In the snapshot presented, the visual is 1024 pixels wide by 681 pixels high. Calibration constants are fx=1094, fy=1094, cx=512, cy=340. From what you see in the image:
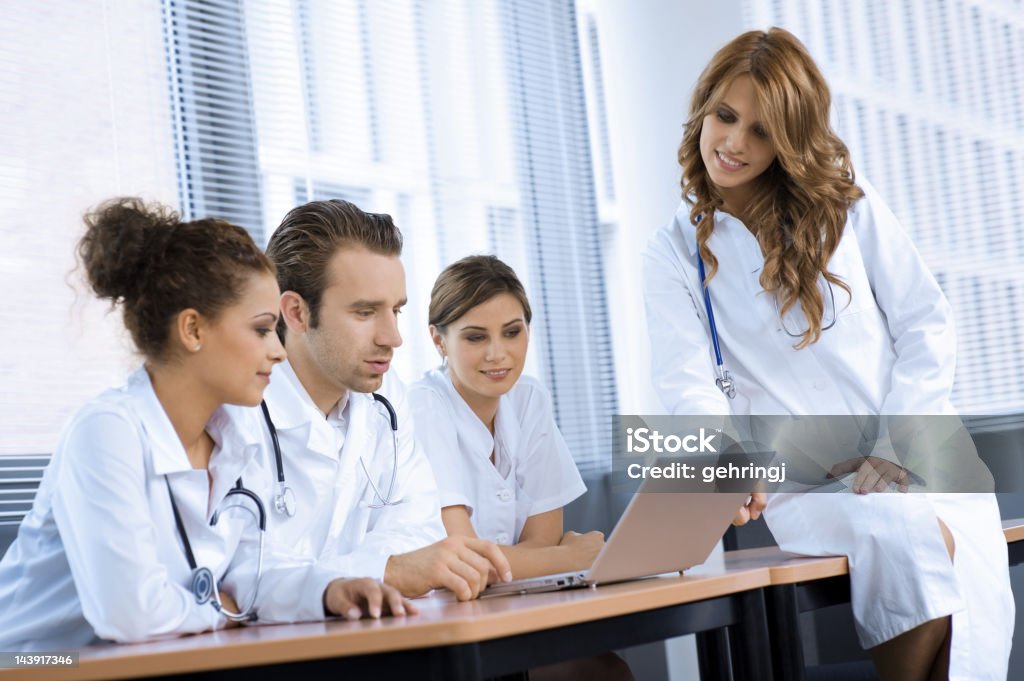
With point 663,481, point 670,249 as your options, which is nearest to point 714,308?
point 670,249

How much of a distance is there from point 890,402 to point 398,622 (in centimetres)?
129

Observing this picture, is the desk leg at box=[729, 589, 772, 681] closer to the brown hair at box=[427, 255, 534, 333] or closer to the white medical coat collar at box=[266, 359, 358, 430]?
the white medical coat collar at box=[266, 359, 358, 430]

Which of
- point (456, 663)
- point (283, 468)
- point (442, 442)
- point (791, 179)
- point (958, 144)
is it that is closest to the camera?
point (456, 663)

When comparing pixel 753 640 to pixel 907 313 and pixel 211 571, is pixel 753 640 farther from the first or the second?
pixel 907 313

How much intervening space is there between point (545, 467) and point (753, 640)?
1193mm

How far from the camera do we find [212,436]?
161cm

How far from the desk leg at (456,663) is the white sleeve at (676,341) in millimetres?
1143

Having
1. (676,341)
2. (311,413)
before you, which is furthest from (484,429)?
(311,413)

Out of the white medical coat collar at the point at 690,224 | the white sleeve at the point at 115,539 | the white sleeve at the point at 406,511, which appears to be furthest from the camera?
the white medical coat collar at the point at 690,224

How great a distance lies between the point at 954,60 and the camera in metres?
3.39

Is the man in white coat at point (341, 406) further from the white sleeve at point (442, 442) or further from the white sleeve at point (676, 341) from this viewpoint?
the white sleeve at point (676, 341)

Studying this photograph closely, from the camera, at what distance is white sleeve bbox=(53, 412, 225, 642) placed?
1.31m

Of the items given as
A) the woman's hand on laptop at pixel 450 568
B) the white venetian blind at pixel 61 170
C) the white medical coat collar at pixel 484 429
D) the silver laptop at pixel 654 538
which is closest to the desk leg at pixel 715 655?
the silver laptop at pixel 654 538

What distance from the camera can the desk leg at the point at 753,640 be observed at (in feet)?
4.76
